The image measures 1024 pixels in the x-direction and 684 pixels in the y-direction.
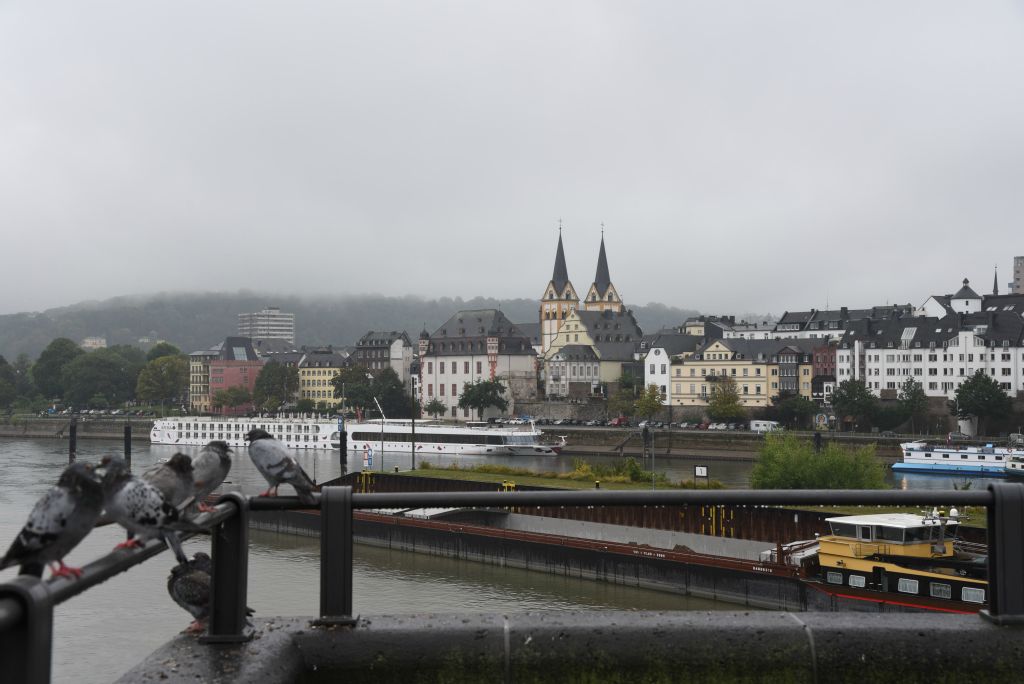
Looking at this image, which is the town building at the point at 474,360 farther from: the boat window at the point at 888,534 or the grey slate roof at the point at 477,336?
the boat window at the point at 888,534

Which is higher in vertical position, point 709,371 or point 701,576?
point 709,371

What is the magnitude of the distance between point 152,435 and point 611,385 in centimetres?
3842

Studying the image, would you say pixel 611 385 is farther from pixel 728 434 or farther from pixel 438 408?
pixel 728 434

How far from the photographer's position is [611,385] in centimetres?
8925

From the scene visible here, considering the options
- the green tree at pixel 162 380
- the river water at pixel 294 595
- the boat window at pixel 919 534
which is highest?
the green tree at pixel 162 380

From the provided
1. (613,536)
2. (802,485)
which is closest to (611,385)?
(802,485)

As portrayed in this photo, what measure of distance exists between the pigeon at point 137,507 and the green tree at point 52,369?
11547cm

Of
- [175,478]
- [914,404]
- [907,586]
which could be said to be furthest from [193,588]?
[914,404]

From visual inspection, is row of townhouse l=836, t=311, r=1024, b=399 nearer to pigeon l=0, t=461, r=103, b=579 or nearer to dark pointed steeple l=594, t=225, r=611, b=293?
dark pointed steeple l=594, t=225, r=611, b=293

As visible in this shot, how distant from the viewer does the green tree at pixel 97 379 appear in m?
105

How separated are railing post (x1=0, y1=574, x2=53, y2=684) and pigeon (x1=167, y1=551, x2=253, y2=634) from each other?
38.0 inches

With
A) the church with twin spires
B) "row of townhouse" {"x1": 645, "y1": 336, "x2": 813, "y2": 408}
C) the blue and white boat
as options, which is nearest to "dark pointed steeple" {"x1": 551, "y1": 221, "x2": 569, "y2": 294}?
the church with twin spires

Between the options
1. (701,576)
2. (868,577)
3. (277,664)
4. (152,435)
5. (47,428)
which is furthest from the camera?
(47,428)

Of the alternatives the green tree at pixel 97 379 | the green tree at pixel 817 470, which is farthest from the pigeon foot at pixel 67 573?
the green tree at pixel 97 379
